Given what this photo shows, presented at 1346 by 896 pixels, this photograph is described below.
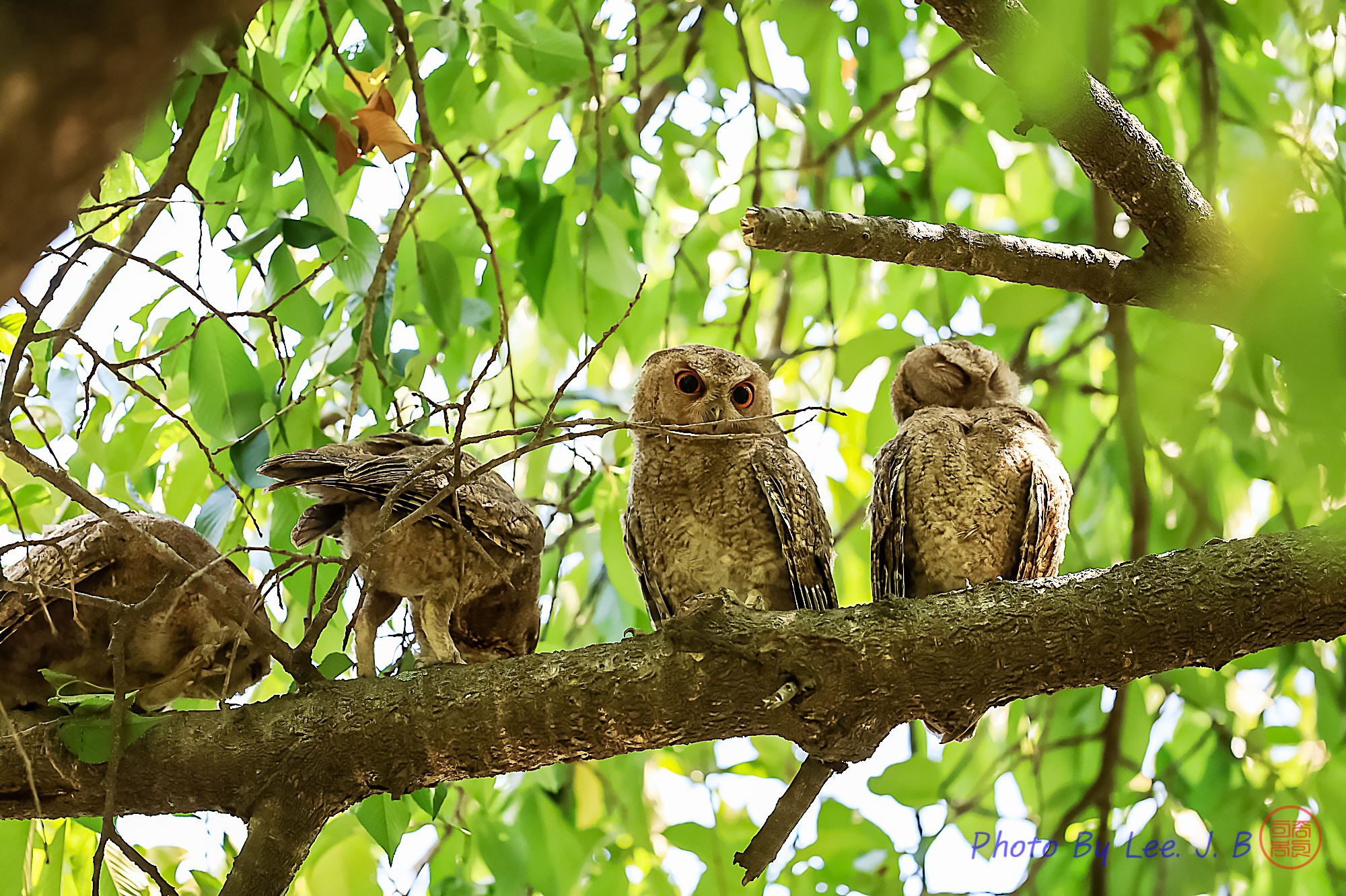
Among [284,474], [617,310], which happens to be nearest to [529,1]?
[617,310]

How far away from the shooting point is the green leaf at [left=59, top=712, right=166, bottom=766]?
5.08 ft

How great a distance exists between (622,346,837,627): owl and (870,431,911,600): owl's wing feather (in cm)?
10

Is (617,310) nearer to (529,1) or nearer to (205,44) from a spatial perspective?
(529,1)

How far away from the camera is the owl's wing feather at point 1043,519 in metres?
2.04

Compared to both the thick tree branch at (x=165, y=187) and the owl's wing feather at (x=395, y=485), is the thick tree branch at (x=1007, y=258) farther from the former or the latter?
the thick tree branch at (x=165, y=187)

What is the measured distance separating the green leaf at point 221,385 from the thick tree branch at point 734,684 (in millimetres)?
688

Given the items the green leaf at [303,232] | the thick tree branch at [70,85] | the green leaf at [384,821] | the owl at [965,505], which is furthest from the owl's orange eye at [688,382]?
the thick tree branch at [70,85]

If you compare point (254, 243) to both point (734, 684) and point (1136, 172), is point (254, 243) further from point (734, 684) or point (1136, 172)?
point (1136, 172)

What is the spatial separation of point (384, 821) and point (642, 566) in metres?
0.78

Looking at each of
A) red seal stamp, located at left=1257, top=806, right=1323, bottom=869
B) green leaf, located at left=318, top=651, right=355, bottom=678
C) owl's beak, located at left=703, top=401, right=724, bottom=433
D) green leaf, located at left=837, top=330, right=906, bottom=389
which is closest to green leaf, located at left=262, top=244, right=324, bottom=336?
green leaf, located at left=318, top=651, right=355, bottom=678

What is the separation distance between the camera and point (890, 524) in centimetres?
210

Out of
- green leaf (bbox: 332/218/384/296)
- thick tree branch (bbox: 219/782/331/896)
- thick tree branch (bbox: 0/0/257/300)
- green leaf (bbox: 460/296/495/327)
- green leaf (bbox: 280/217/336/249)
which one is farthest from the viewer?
green leaf (bbox: 460/296/495/327)

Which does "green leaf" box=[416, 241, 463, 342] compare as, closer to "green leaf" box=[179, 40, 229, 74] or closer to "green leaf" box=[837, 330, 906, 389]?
"green leaf" box=[179, 40, 229, 74]

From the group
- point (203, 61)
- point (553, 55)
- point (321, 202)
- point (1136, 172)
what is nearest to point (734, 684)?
point (1136, 172)
